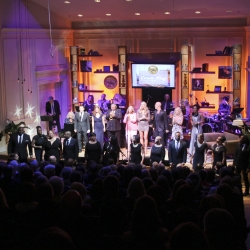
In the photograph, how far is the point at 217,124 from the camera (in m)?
13.3

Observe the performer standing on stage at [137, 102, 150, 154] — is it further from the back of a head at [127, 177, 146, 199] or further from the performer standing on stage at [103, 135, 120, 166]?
the back of a head at [127, 177, 146, 199]

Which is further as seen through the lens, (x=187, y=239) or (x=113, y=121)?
(x=113, y=121)

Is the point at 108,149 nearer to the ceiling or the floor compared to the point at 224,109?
nearer to the floor

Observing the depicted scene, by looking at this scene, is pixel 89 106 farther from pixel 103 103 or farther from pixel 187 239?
pixel 187 239

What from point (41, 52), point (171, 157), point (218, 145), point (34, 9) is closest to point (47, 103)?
point (41, 52)

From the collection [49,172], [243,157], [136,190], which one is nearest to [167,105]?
[243,157]

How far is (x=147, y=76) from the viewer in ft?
50.4

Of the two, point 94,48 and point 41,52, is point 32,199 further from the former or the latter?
point 94,48

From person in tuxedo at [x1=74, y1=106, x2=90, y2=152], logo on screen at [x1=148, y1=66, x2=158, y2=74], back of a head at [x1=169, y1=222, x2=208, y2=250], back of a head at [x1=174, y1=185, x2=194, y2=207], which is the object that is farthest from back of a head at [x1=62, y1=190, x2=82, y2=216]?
logo on screen at [x1=148, y1=66, x2=158, y2=74]

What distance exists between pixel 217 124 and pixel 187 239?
11.1 metres

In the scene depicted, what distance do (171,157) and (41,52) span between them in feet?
20.7

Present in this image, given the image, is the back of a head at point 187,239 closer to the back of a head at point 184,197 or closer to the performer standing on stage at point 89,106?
the back of a head at point 184,197

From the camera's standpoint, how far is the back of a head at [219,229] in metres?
2.87

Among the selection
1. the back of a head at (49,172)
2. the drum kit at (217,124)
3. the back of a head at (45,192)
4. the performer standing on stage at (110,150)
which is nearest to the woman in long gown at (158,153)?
the performer standing on stage at (110,150)
